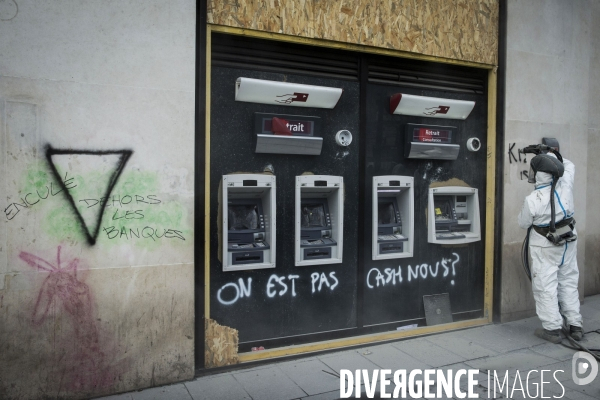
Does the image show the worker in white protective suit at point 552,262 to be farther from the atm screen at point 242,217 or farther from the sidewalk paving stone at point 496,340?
the atm screen at point 242,217

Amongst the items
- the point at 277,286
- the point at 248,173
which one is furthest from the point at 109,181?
the point at 277,286

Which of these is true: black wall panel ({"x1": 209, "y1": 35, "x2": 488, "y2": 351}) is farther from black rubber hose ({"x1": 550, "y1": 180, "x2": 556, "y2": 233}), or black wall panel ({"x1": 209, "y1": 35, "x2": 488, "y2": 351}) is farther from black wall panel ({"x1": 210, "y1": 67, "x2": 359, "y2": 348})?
black rubber hose ({"x1": 550, "y1": 180, "x2": 556, "y2": 233})

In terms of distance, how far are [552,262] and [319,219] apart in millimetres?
2671

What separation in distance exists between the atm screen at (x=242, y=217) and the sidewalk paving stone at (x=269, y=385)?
1391mm

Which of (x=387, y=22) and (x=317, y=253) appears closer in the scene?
(x=317, y=253)

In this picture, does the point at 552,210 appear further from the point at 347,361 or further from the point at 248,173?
the point at 248,173

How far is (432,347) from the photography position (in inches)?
209

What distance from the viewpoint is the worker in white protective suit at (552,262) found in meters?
5.36

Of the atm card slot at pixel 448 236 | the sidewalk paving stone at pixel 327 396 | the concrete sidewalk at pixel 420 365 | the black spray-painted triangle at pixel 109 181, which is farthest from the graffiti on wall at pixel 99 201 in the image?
the atm card slot at pixel 448 236

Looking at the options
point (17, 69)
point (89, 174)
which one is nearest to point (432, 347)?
point (89, 174)

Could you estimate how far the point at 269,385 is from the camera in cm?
430

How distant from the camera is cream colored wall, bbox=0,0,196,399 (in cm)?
375

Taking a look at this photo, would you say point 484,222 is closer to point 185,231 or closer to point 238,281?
point 238,281

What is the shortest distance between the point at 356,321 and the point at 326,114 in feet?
7.62
